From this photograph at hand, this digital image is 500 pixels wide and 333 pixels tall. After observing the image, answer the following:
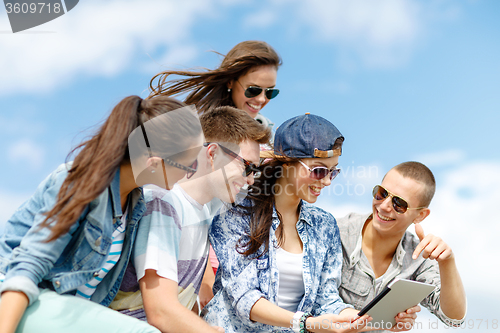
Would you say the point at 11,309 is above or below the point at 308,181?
above

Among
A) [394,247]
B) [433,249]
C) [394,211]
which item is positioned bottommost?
[394,247]

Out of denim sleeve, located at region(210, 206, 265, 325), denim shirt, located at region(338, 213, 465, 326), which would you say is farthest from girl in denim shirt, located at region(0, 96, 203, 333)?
denim shirt, located at region(338, 213, 465, 326)

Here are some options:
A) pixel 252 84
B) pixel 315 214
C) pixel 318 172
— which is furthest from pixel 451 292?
pixel 252 84

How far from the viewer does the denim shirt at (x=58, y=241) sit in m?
2.80

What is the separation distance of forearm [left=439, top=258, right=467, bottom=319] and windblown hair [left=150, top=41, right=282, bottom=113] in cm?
317

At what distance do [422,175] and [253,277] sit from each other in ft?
5.86

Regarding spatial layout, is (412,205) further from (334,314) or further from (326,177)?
(334,314)

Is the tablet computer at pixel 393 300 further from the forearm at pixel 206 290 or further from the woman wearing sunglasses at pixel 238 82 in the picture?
the woman wearing sunglasses at pixel 238 82

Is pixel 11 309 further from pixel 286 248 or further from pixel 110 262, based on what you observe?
pixel 286 248

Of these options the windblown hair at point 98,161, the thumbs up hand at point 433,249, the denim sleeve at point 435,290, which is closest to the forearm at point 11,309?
the windblown hair at point 98,161

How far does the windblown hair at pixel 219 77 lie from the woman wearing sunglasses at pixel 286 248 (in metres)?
1.82

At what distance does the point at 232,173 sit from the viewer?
3.93 metres

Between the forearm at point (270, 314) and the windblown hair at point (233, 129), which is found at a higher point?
the windblown hair at point (233, 129)

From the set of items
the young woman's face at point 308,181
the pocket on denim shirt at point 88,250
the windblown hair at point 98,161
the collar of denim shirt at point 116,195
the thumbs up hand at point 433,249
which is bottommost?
the thumbs up hand at point 433,249
